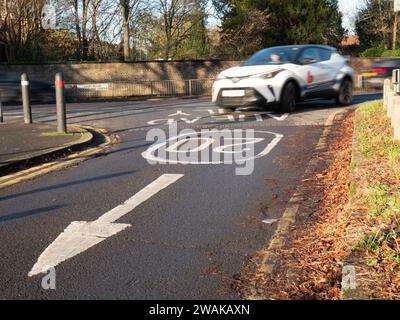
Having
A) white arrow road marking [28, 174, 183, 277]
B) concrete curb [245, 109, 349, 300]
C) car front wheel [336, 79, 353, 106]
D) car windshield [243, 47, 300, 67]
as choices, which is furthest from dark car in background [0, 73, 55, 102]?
white arrow road marking [28, 174, 183, 277]

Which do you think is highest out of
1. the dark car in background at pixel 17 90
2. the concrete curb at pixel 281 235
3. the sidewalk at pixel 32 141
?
the dark car in background at pixel 17 90

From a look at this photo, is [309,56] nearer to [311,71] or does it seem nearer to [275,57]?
[311,71]

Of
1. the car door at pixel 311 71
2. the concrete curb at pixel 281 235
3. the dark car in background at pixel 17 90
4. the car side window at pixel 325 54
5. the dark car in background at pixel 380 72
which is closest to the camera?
the concrete curb at pixel 281 235

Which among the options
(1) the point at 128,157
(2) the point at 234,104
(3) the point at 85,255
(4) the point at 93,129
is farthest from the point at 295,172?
(4) the point at 93,129

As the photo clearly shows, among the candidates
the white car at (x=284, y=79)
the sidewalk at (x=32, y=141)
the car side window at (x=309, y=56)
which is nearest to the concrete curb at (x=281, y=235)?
Result: the sidewalk at (x=32, y=141)

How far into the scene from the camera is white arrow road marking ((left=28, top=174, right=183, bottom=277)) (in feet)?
12.1

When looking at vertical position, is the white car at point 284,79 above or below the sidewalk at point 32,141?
above

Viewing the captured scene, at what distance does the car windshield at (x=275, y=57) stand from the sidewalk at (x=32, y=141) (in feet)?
15.1

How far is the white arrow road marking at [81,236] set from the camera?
369 cm

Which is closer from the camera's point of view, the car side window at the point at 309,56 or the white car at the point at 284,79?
the white car at the point at 284,79

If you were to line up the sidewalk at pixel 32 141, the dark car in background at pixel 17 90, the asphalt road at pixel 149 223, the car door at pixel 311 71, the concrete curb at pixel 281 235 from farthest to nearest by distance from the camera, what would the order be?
the dark car in background at pixel 17 90
the car door at pixel 311 71
the sidewalk at pixel 32 141
the concrete curb at pixel 281 235
the asphalt road at pixel 149 223

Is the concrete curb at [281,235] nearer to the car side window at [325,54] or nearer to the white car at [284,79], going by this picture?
the white car at [284,79]
